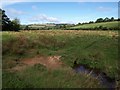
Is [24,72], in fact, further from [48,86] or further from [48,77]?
[48,86]

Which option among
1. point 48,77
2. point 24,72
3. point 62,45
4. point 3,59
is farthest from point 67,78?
point 62,45

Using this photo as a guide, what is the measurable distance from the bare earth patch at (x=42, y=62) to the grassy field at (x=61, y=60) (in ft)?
1.39

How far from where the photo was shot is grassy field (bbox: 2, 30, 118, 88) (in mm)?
17359

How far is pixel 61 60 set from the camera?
24703 mm

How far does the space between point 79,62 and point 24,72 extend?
24.5 ft

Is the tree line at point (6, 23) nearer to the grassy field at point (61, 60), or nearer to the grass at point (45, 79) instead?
the grassy field at point (61, 60)

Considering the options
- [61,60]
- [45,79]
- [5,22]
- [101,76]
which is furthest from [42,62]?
[5,22]

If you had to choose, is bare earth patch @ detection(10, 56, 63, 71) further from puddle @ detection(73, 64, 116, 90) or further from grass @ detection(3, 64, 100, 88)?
puddle @ detection(73, 64, 116, 90)

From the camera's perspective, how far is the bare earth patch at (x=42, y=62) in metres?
22.1

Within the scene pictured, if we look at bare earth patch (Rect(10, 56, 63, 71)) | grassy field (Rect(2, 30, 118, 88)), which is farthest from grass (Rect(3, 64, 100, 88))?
bare earth patch (Rect(10, 56, 63, 71))

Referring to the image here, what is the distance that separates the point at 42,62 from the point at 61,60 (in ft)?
6.75

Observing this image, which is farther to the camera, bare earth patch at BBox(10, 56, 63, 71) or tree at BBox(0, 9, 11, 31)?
tree at BBox(0, 9, 11, 31)

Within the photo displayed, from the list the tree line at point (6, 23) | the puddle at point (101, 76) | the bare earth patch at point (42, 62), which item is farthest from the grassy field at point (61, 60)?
the tree line at point (6, 23)

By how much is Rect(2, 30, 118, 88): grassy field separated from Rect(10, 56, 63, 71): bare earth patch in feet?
1.39
